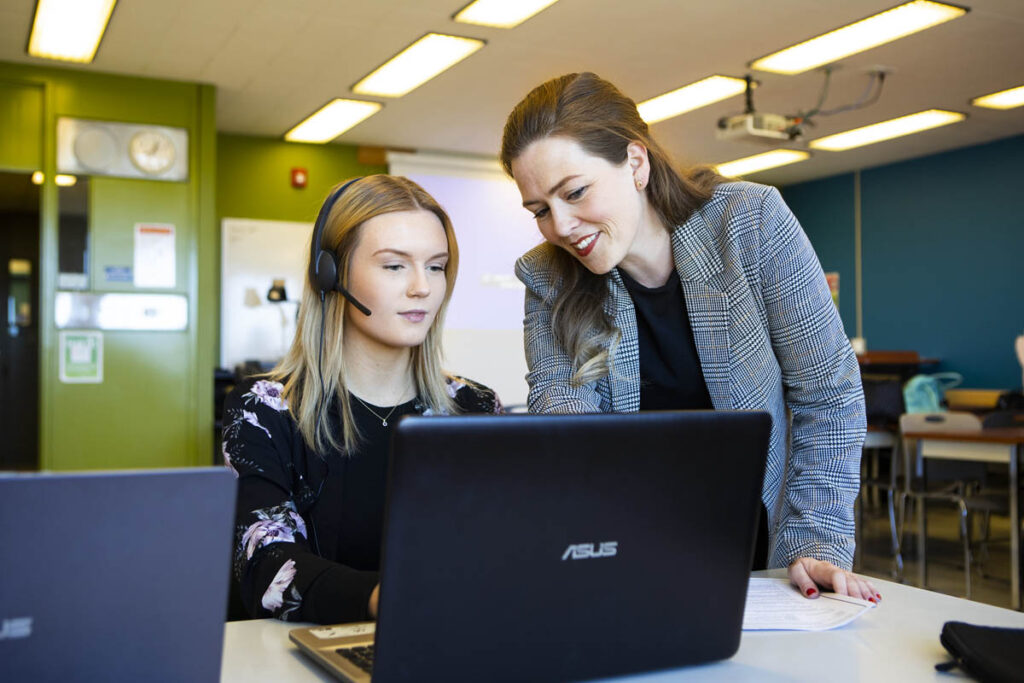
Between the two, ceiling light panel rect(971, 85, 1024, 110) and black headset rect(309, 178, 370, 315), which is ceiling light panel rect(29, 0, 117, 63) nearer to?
black headset rect(309, 178, 370, 315)

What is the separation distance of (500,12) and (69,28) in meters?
2.31

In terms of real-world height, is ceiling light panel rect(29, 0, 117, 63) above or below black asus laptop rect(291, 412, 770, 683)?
above

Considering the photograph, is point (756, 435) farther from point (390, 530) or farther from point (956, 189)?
point (956, 189)

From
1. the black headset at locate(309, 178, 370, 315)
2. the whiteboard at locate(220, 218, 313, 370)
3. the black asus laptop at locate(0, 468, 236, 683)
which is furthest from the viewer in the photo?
the whiteboard at locate(220, 218, 313, 370)

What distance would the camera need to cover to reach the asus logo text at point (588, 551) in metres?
0.80

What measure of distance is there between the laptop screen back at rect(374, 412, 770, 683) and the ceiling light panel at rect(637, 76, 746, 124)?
5.16 metres

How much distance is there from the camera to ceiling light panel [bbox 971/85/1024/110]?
6016 mm

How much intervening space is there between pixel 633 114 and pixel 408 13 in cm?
332

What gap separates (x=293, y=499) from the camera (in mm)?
1414

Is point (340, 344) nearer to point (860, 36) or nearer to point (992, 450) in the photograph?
point (992, 450)

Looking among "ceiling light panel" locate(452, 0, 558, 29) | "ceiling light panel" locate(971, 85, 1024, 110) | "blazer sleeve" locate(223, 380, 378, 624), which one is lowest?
"blazer sleeve" locate(223, 380, 378, 624)

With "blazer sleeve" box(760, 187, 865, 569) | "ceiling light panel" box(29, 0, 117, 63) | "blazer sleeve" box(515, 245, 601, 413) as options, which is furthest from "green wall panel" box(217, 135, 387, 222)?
"blazer sleeve" box(760, 187, 865, 569)

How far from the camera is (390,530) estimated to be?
72 cm

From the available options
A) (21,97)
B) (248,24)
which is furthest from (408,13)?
(21,97)
